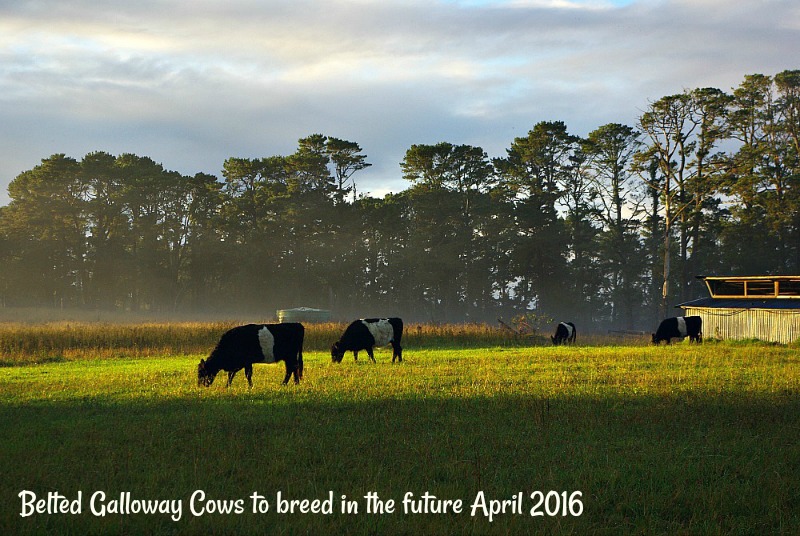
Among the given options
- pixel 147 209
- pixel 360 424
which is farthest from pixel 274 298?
pixel 360 424

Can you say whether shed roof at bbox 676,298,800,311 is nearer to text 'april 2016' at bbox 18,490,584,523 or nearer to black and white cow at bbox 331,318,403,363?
black and white cow at bbox 331,318,403,363

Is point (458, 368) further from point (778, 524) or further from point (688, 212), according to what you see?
point (688, 212)

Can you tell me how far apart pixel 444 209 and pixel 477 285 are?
986 cm

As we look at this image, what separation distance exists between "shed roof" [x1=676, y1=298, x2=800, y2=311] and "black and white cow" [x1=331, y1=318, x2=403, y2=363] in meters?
20.2

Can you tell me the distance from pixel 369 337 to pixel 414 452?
14.1m

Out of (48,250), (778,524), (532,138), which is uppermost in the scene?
(532,138)

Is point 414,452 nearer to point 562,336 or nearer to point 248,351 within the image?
point 248,351

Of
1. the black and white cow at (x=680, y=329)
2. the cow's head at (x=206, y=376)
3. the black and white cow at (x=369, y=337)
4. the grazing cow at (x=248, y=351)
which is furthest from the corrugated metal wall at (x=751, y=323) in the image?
the cow's head at (x=206, y=376)

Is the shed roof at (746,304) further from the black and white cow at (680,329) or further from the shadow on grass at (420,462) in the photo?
the shadow on grass at (420,462)

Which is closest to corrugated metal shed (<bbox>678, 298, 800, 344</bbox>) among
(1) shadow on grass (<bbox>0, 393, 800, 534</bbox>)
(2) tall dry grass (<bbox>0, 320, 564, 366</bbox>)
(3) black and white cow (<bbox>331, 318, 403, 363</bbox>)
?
(2) tall dry grass (<bbox>0, 320, 564, 366</bbox>)

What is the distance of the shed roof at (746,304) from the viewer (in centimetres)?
3269

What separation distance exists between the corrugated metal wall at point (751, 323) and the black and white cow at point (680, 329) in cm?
44

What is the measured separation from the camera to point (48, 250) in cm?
7350

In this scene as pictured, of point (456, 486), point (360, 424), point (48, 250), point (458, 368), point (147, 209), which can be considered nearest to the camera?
point (456, 486)
